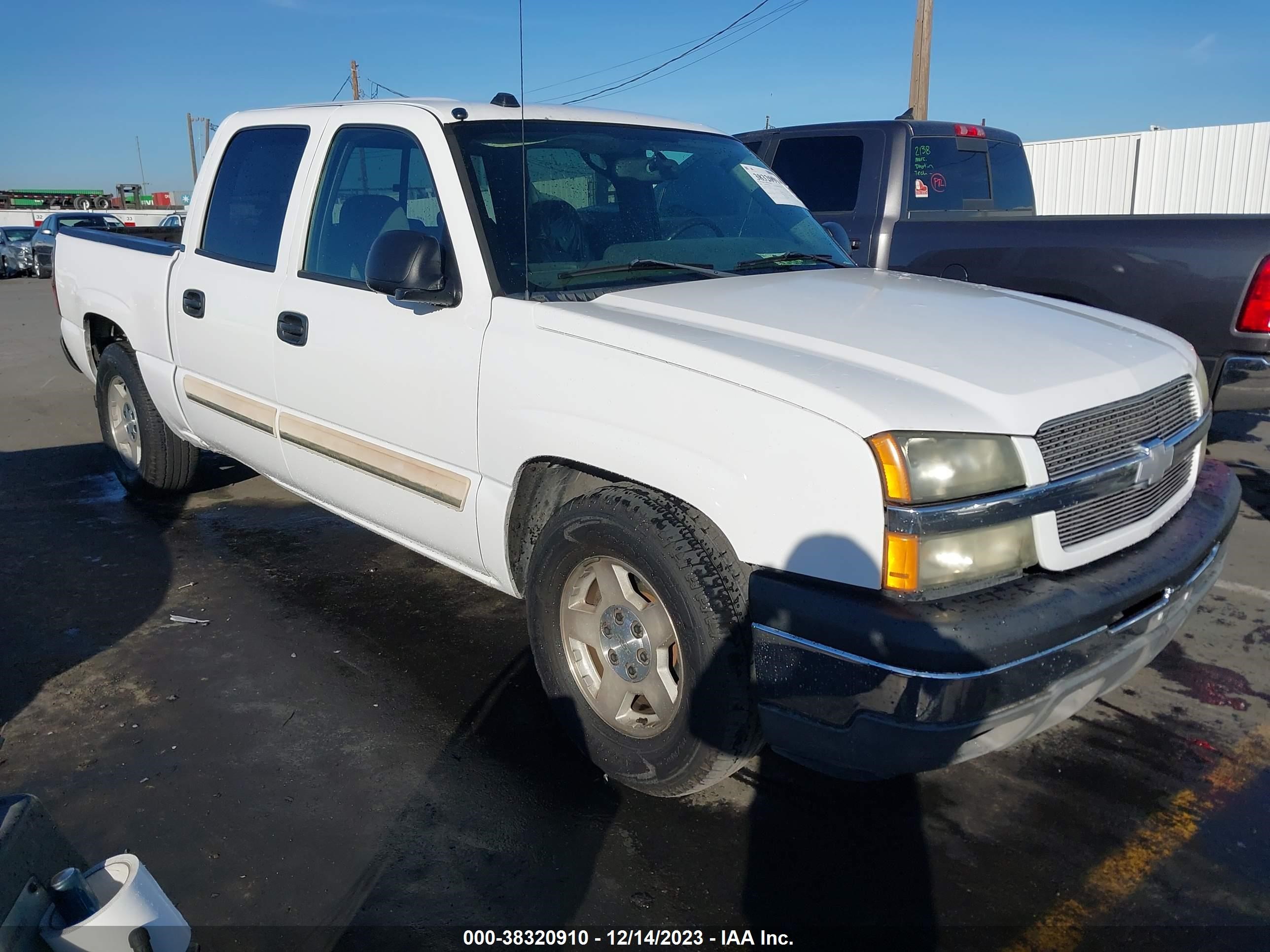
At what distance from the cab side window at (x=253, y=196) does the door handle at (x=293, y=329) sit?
0.32 metres

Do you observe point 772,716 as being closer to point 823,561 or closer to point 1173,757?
point 823,561

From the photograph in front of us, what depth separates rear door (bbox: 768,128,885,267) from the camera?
6609 mm

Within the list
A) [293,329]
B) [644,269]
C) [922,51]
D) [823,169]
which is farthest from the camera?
[922,51]

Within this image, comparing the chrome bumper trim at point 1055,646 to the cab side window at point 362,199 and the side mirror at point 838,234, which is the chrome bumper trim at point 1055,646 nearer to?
the cab side window at point 362,199

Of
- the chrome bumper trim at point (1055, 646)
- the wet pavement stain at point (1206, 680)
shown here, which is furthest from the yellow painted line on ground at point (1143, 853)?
the chrome bumper trim at point (1055, 646)

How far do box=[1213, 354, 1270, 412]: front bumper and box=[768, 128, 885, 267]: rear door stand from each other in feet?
7.33

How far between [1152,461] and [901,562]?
0.93 meters

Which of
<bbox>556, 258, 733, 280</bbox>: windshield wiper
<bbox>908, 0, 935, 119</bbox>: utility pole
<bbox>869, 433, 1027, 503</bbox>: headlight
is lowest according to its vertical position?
<bbox>869, 433, 1027, 503</bbox>: headlight

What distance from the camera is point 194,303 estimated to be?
4.50 metres

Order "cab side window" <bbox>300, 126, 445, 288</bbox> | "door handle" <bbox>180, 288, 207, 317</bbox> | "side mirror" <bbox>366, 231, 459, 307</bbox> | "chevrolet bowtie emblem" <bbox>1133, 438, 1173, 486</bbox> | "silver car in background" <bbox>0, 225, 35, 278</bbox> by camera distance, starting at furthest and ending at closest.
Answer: "silver car in background" <bbox>0, 225, 35, 278</bbox>, "door handle" <bbox>180, 288, 207, 317</bbox>, "cab side window" <bbox>300, 126, 445, 288</bbox>, "side mirror" <bbox>366, 231, 459, 307</bbox>, "chevrolet bowtie emblem" <bbox>1133, 438, 1173, 486</bbox>

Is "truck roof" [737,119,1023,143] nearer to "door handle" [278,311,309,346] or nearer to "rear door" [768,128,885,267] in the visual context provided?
"rear door" [768,128,885,267]

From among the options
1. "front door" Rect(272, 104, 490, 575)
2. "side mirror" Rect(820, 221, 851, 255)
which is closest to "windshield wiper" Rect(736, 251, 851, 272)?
"side mirror" Rect(820, 221, 851, 255)

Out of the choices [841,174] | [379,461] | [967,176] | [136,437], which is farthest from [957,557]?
[967,176]

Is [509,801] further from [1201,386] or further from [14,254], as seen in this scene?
[14,254]
